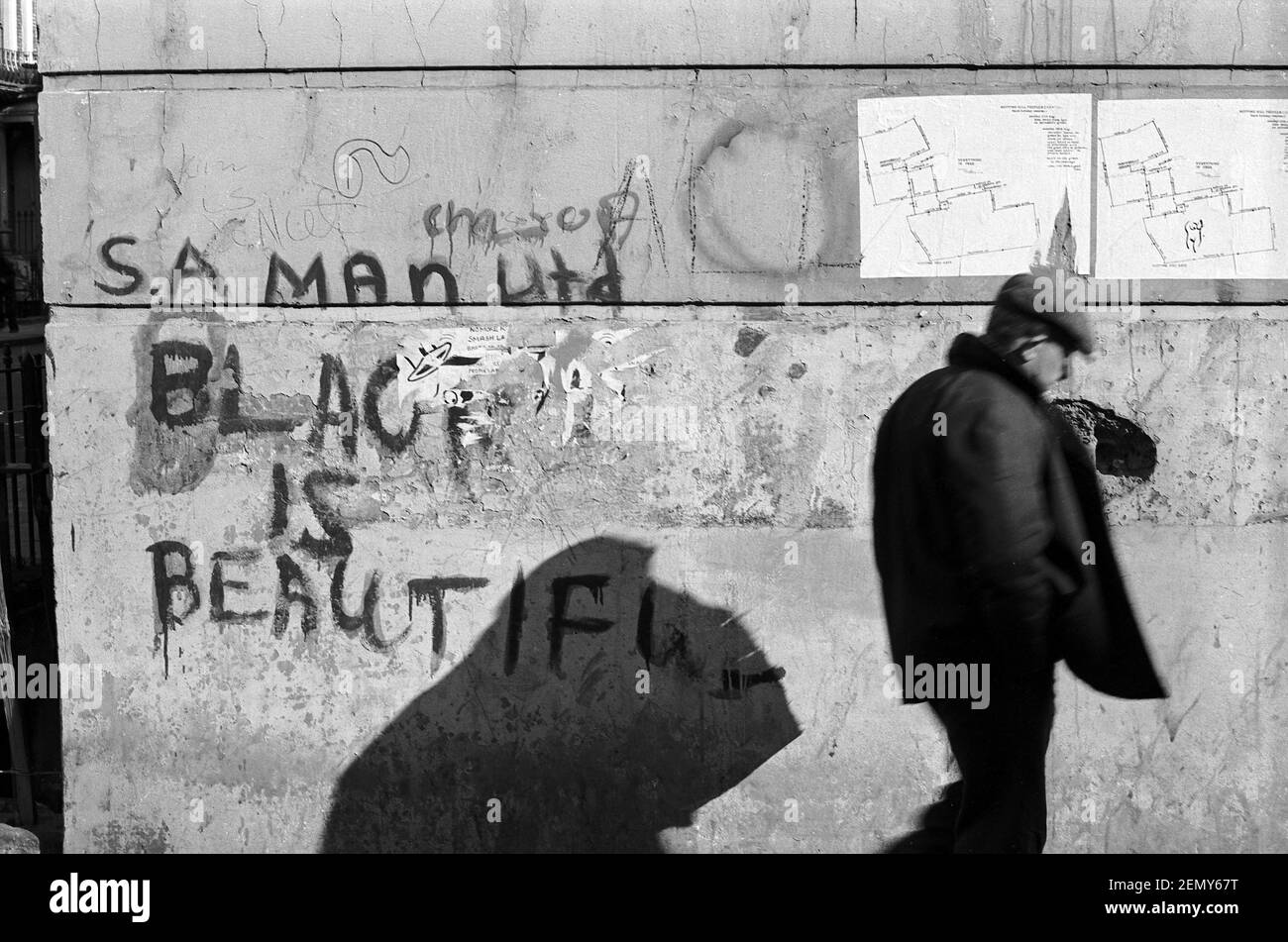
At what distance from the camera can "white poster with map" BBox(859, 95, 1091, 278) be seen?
3.73m

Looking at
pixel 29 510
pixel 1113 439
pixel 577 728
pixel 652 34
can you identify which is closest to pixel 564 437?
pixel 577 728

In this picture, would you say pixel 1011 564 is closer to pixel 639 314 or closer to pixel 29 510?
pixel 639 314

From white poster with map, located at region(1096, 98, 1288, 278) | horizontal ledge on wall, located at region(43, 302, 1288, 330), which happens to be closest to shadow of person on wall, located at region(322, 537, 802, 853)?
horizontal ledge on wall, located at region(43, 302, 1288, 330)

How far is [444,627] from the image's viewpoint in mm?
3830

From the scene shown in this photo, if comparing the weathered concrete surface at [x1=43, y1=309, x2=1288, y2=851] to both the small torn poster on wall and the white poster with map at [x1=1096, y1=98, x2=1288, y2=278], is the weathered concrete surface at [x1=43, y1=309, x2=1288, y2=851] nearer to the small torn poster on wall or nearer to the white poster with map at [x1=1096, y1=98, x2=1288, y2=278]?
the small torn poster on wall

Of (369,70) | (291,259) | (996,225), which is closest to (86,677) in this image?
(291,259)

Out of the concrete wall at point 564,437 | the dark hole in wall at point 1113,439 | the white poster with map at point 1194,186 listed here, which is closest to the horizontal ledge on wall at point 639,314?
the concrete wall at point 564,437

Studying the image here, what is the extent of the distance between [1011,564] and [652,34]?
2.34 metres

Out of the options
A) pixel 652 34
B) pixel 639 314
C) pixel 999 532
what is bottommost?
pixel 999 532

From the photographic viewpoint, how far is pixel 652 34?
376 cm

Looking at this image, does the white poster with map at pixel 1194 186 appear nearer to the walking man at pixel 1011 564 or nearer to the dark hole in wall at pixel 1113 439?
the walking man at pixel 1011 564

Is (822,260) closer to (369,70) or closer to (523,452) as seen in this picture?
(523,452)

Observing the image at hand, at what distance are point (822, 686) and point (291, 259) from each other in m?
2.54

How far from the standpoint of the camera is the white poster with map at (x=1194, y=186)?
3713mm
